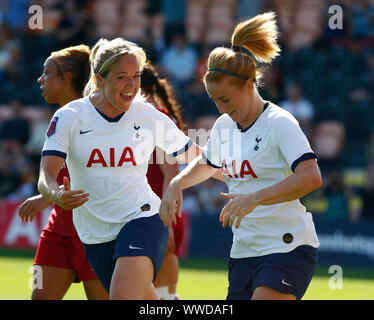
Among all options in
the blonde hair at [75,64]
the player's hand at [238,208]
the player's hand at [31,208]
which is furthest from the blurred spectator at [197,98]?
the player's hand at [238,208]

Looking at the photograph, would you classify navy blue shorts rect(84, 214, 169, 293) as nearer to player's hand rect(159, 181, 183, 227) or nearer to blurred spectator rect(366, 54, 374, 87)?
player's hand rect(159, 181, 183, 227)

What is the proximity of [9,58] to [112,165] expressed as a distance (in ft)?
40.6

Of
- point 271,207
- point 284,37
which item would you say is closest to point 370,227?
point 284,37

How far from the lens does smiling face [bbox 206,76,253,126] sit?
4719mm

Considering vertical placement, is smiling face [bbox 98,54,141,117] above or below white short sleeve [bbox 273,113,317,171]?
above

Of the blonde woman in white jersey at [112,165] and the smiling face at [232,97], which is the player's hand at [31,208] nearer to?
the blonde woman in white jersey at [112,165]

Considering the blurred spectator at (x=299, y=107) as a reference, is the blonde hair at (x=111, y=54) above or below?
above

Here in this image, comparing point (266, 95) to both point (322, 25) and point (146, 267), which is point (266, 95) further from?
point (146, 267)

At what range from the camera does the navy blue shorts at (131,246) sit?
4973 mm

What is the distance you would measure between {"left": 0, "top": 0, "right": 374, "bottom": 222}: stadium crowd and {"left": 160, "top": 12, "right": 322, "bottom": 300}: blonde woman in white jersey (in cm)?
803

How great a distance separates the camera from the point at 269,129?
4.66 meters

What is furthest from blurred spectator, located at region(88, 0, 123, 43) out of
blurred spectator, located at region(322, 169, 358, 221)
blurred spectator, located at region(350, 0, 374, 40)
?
blurred spectator, located at region(322, 169, 358, 221)

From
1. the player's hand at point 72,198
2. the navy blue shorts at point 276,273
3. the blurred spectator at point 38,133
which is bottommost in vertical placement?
the blurred spectator at point 38,133

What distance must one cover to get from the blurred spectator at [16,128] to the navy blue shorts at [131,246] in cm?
1049
